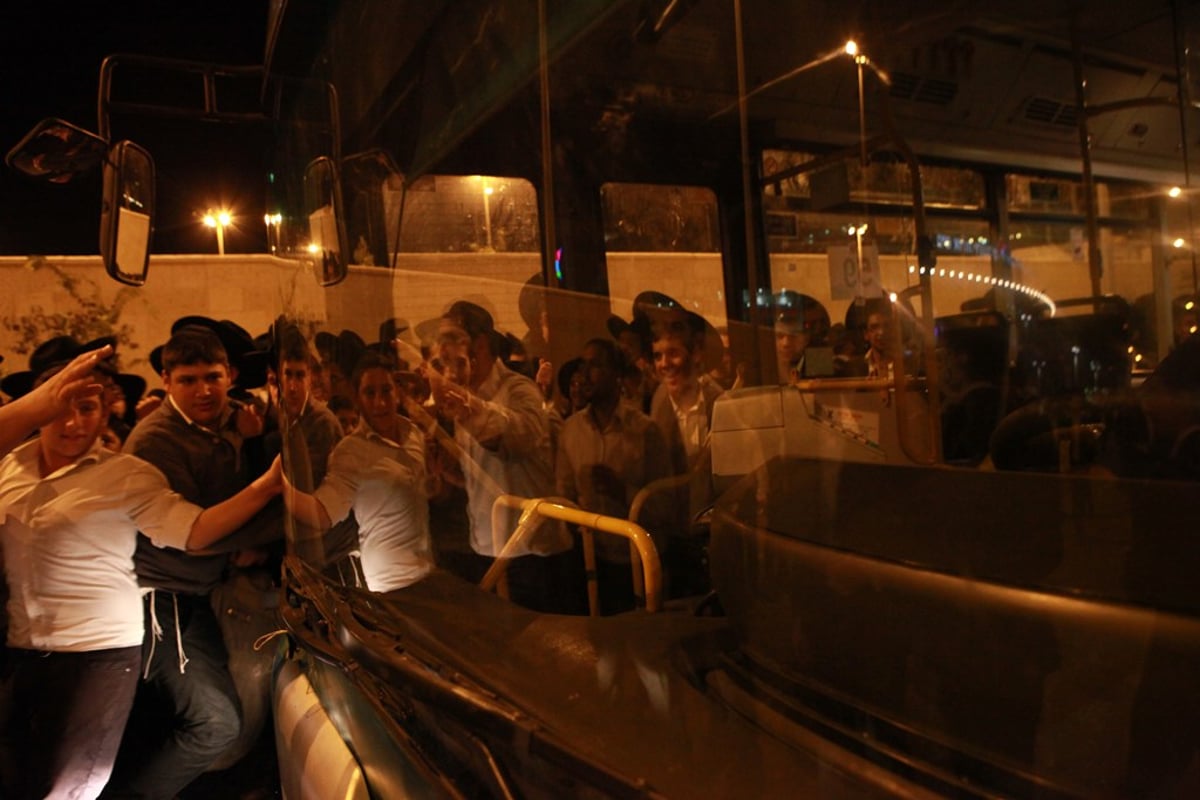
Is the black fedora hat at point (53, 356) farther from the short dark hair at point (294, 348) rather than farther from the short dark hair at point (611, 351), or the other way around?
the short dark hair at point (611, 351)

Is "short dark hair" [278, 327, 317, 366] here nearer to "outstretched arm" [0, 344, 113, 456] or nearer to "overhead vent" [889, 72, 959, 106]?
"outstretched arm" [0, 344, 113, 456]

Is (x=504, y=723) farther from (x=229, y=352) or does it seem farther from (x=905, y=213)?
(x=229, y=352)

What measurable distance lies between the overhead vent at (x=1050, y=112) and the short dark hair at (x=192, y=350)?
9.84 feet

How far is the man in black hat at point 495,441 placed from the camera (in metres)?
1.40

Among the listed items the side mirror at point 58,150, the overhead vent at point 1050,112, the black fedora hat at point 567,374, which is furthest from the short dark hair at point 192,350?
the overhead vent at point 1050,112

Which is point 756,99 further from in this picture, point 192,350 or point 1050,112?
point 192,350

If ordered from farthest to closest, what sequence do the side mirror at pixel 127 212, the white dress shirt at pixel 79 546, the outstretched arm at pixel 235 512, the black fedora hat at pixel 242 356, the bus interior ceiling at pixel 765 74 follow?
the black fedora hat at pixel 242 356 → the white dress shirt at pixel 79 546 → the outstretched arm at pixel 235 512 → the side mirror at pixel 127 212 → the bus interior ceiling at pixel 765 74

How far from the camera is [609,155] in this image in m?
1.40

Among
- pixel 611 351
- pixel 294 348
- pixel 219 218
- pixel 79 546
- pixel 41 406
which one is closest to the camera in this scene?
pixel 611 351

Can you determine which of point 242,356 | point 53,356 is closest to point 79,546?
point 242,356

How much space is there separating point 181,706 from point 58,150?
6.11 ft

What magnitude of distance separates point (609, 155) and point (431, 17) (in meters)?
0.44

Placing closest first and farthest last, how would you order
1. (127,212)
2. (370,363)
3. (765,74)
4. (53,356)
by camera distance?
(765,74) → (370,363) → (127,212) → (53,356)

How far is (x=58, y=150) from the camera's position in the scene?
2.31m
